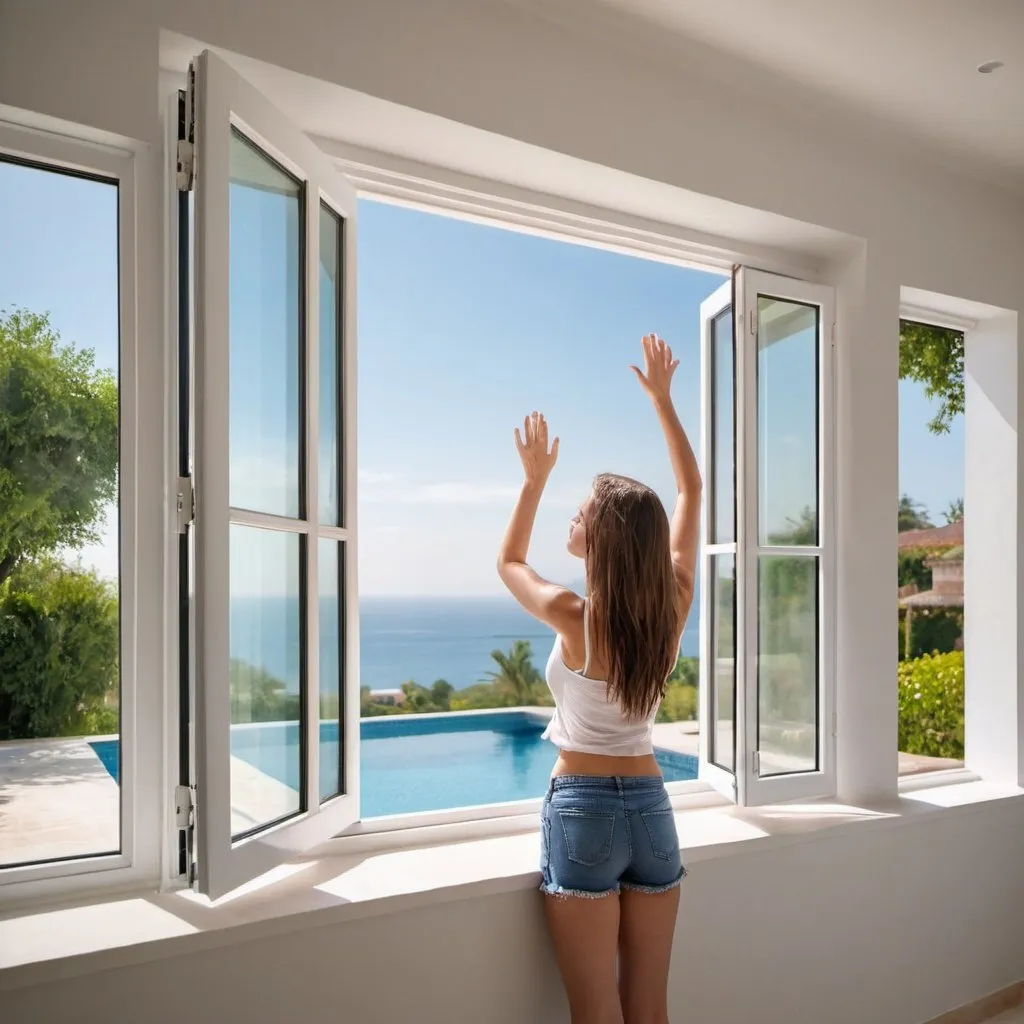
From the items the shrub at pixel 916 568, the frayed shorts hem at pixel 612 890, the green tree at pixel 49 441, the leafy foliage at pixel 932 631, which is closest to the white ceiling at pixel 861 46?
the green tree at pixel 49 441

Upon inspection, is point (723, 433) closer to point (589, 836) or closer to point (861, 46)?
point (861, 46)

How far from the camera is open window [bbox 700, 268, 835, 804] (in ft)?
9.43

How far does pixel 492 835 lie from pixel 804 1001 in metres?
1.07

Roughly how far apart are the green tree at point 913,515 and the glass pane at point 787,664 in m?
1.51

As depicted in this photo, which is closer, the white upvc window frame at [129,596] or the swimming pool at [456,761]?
the white upvc window frame at [129,596]

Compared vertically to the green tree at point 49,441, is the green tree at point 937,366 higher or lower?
higher

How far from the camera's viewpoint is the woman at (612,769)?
2025 millimetres

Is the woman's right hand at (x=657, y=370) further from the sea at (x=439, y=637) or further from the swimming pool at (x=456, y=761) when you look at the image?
the sea at (x=439, y=637)

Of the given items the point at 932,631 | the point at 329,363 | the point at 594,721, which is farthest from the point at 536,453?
the point at 932,631

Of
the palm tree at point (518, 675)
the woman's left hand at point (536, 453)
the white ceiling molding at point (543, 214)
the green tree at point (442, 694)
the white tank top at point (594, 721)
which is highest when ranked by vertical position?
the white ceiling molding at point (543, 214)

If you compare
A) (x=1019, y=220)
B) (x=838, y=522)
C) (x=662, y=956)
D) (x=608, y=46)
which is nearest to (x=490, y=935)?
(x=662, y=956)

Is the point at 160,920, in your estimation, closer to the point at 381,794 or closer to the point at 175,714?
the point at 175,714

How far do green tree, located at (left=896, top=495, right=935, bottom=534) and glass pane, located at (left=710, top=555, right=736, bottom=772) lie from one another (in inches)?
67.1

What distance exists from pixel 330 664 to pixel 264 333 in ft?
2.58
